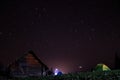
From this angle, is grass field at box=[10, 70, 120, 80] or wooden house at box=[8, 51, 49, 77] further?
wooden house at box=[8, 51, 49, 77]

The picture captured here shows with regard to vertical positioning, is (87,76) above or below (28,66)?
below

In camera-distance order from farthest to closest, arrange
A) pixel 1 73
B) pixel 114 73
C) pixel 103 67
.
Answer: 1. pixel 103 67
2. pixel 1 73
3. pixel 114 73

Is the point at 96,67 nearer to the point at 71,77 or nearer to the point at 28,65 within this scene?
the point at 28,65

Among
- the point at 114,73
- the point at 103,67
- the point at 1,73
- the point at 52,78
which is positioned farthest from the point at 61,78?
the point at 103,67

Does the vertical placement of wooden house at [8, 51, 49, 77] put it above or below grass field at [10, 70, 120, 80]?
above

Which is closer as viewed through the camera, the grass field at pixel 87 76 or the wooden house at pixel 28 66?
the grass field at pixel 87 76

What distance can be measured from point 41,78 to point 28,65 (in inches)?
343

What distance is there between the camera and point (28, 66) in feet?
59.5

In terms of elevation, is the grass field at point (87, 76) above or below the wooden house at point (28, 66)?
below

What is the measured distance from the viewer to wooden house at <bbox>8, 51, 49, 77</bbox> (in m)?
17.6

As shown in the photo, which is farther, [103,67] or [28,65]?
[103,67]

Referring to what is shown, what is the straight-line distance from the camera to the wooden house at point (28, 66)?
17594 millimetres

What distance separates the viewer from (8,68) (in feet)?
57.5

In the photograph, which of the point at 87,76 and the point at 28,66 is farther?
the point at 28,66
